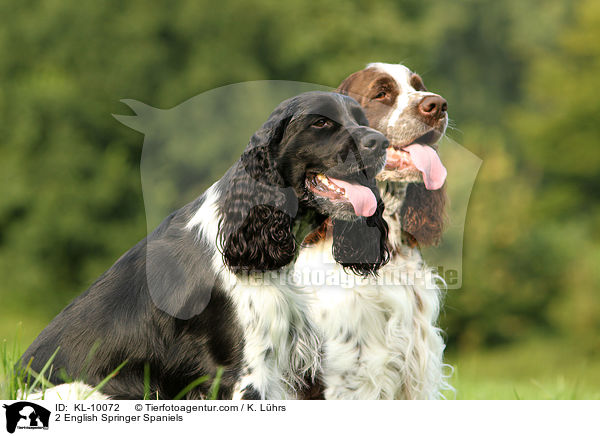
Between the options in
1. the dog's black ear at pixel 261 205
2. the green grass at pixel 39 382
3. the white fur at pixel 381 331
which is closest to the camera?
the green grass at pixel 39 382

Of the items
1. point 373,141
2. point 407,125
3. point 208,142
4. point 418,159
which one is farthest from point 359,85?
point 208,142

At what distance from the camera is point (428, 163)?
12.3ft

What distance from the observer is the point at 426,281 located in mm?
3977

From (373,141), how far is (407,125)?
2.56 ft

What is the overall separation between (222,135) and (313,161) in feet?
11.1

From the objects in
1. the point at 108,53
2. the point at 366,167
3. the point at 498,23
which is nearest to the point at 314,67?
the point at 108,53

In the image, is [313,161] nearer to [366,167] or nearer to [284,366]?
[366,167]

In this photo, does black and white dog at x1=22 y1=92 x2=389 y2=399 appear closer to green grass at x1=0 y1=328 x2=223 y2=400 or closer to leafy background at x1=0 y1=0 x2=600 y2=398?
green grass at x1=0 y1=328 x2=223 y2=400

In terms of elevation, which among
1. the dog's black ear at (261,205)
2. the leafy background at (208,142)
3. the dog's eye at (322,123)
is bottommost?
the leafy background at (208,142)

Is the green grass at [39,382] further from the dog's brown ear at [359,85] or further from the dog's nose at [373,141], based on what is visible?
the dog's brown ear at [359,85]

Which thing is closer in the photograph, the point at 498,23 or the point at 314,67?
the point at 314,67

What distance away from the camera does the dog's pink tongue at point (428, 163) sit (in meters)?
3.74
